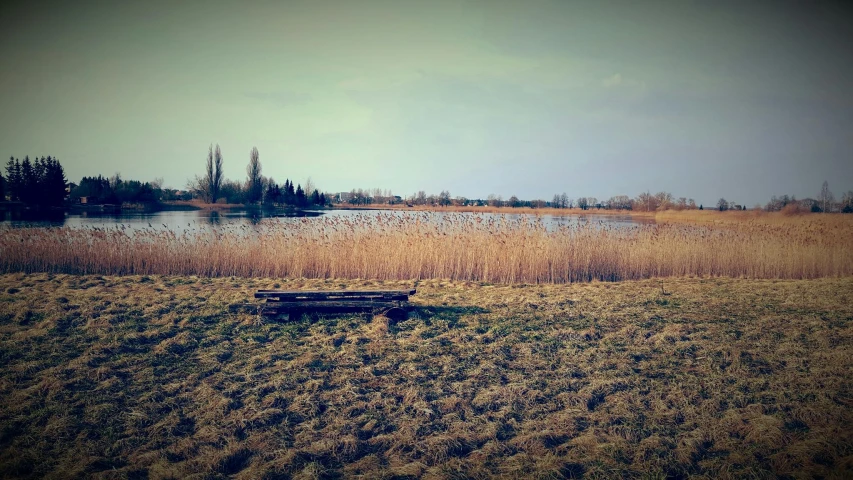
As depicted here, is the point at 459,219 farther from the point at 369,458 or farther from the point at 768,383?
the point at 369,458

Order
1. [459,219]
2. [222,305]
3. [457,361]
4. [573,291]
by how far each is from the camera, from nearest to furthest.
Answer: [457,361] < [222,305] < [573,291] < [459,219]

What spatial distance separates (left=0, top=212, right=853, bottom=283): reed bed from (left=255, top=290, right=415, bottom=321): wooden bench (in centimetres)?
436

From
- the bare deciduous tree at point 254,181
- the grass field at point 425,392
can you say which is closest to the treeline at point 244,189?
the bare deciduous tree at point 254,181

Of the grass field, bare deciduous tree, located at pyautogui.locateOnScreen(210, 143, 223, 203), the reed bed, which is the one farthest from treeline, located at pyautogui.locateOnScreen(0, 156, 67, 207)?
the grass field

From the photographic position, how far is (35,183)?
46.5 m

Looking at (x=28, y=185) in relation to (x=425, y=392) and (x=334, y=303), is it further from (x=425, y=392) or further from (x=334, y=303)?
(x=425, y=392)

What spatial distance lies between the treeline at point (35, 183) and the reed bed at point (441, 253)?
148 feet

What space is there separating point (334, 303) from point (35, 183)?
58035 millimetres

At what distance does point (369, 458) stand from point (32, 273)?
12.9 metres

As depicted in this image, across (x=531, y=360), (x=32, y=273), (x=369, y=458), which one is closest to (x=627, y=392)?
(x=531, y=360)

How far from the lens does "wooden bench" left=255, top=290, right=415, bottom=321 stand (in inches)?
279

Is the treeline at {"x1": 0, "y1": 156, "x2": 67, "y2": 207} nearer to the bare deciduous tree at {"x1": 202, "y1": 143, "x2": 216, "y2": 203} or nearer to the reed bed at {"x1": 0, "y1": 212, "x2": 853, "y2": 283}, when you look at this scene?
the bare deciduous tree at {"x1": 202, "y1": 143, "x2": 216, "y2": 203}

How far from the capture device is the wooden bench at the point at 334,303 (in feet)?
23.3

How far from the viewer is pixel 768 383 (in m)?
4.70
